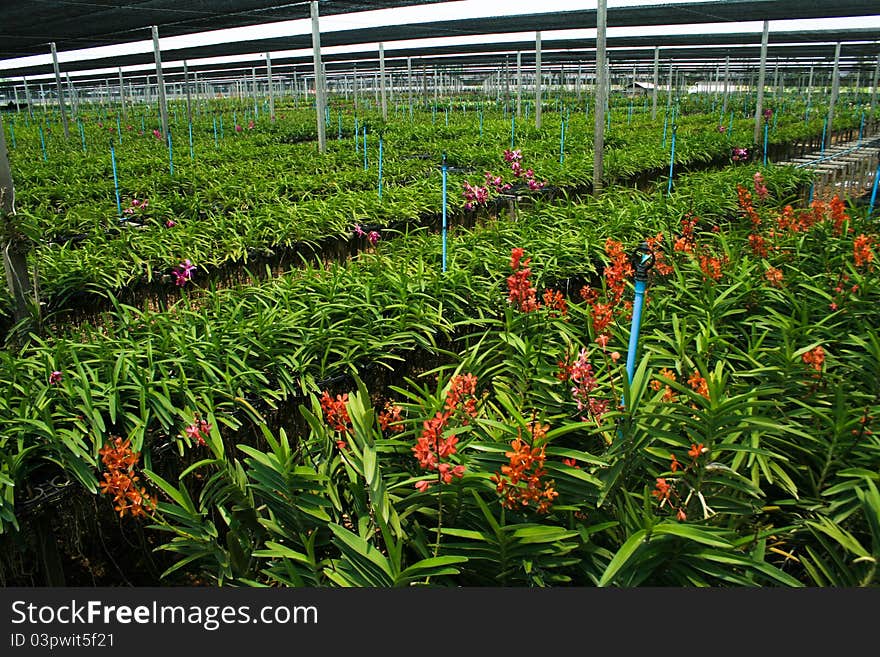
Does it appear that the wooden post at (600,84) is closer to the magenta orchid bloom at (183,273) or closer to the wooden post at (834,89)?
the magenta orchid bloom at (183,273)

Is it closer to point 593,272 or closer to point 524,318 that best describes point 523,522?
point 524,318

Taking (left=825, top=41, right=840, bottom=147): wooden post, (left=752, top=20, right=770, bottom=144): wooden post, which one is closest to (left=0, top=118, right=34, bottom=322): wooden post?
(left=752, top=20, right=770, bottom=144): wooden post

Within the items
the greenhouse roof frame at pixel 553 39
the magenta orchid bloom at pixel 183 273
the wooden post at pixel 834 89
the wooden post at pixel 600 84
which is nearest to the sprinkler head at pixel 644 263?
the magenta orchid bloom at pixel 183 273

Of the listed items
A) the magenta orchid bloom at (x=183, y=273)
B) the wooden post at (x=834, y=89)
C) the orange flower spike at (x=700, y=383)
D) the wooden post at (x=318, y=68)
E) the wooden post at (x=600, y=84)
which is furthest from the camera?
the wooden post at (x=834, y=89)

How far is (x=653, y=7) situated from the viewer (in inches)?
337

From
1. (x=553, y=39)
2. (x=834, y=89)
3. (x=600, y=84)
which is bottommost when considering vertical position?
(x=600, y=84)

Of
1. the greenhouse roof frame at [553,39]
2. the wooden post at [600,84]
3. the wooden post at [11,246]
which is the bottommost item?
the wooden post at [11,246]

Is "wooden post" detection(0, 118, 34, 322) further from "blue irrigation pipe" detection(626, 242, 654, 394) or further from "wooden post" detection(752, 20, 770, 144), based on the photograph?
"wooden post" detection(752, 20, 770, 144)

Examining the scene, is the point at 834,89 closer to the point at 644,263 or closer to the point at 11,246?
the point at 644,263

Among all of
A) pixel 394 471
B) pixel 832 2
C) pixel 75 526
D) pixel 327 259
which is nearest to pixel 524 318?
pixel 394 471

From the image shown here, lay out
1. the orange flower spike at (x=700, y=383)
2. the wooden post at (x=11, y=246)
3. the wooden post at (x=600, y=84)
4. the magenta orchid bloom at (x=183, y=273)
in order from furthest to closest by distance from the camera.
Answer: the wooden post at (x=600, y=84), the magenta orchid bloom at (x=183, y=273), the wooden post at (x=11, y=246), the orange flower spike at (x=700, y=383)

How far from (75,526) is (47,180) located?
6.61 m

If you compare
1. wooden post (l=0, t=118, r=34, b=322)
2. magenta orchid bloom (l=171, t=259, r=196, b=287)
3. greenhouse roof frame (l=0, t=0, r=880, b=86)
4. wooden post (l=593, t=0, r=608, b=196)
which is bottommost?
magenta orchid bloom (l=171, t=259, r=196, b=287)

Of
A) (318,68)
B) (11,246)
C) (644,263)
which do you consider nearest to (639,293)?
(644,263)
